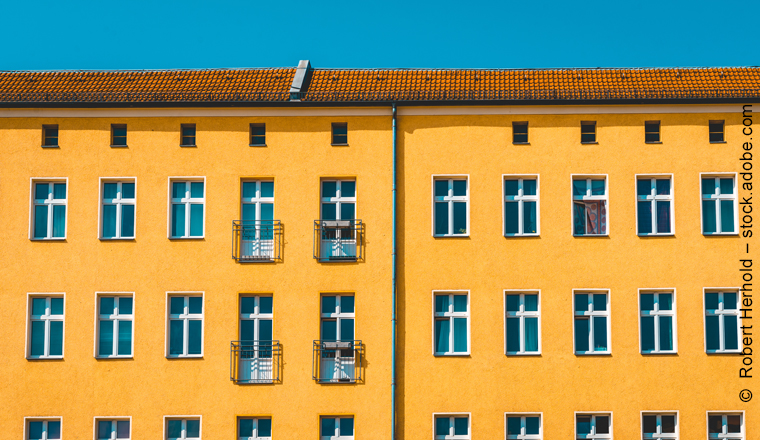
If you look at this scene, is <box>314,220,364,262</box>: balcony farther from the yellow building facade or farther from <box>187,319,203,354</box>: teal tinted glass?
<box>187,319,203,354</box>: teal tinted glass

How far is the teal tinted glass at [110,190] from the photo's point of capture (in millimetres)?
22391

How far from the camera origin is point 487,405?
21.3m

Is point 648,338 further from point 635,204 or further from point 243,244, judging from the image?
point 243,244

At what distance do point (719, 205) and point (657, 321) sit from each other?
314cm

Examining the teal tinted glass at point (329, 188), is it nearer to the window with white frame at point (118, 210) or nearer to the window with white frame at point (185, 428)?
the window with white frame at point (118, 210)

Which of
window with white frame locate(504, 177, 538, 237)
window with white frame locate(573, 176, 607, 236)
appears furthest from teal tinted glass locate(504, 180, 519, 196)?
window with white frame locate(573, 176, 607, 236)

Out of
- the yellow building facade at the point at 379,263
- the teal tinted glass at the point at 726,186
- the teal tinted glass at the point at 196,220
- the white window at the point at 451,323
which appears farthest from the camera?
the teal tinted glass at the point at 196,220

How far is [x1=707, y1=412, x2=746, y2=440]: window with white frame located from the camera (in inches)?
835

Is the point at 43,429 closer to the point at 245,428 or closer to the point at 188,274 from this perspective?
the point at 245,428

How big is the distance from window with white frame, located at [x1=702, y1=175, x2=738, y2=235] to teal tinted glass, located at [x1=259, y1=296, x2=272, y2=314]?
10292mm

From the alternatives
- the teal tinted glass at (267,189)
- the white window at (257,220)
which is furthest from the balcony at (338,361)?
the teal tinted glass at (267,189)

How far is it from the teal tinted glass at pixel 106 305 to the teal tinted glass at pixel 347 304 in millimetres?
5409

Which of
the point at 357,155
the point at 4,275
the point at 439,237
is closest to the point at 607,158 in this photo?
the point at 439,237

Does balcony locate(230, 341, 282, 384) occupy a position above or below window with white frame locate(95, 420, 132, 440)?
above
